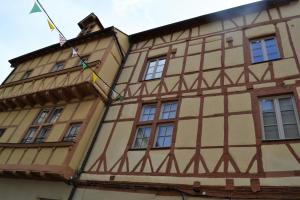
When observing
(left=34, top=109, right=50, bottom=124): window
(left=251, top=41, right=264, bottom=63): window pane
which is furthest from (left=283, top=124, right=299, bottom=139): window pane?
(left=34, top=109, right=50, bottom=124): window

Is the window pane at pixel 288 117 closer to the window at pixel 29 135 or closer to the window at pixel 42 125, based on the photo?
the window at pixel 42 125

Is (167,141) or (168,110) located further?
(168,110)

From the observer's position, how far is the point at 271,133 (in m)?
6.58

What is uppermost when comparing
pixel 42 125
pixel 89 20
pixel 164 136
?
pixel 89 20

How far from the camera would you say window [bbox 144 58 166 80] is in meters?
10.3

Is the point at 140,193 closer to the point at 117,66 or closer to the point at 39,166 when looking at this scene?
the point at 39,166

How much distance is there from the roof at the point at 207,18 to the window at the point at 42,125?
16.9ft

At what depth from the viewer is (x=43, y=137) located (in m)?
9.61

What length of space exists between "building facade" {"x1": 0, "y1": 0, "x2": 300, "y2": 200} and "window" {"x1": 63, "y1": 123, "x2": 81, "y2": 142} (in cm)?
5

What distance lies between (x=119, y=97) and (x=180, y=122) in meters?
3.02

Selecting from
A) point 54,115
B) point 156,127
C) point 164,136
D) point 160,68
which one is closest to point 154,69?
point 160,68

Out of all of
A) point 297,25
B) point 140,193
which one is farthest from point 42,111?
point 297,25

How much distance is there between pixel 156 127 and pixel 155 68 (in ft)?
10.5

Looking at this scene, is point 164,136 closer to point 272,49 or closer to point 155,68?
point 155,68
